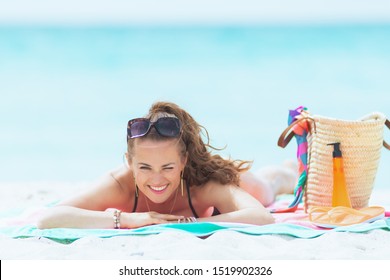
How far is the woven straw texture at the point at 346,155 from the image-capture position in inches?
185

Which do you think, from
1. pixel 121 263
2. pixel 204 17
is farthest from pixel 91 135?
pixel 204 17

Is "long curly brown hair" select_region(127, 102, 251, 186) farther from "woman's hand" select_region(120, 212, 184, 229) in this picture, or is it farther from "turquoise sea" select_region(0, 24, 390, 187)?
"turquoise sea" select_region(0, 24, 390, 187)

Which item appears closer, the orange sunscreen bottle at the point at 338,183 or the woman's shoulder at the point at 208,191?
the woman's shoulder at the point at 208,191

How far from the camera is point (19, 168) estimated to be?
9648 millimetres

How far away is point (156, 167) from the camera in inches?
159

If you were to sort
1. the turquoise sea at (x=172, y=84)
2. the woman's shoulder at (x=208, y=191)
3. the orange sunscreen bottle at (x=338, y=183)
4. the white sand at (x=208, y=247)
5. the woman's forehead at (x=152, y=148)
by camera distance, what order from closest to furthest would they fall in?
the white sand at (x=208, y=247)
the woman's forehead at (x=152, y=148)
the woman's shoulder at (x=208, y=191)
the orange sunscreen bottle at (x=338, y=183)
the turquoise sea at (x=172, y=84)

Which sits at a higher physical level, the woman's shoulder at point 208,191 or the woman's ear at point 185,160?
the woman's ear at point 185,160

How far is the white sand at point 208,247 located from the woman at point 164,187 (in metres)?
0.28

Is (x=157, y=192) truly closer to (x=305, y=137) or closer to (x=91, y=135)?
(x=305, y=137)

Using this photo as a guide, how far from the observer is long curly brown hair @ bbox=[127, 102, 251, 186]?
4.24m

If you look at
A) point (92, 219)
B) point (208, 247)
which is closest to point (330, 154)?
point (208, 247)

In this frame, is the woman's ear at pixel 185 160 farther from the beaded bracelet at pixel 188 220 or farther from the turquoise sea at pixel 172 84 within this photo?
the turquoise sea at pixel 172 84

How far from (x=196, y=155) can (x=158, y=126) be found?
1.37 ft

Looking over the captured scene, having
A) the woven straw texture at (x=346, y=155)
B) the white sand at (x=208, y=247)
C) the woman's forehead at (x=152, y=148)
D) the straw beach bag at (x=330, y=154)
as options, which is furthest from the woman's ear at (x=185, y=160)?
the woven straw texture at (x=346, y=155)
